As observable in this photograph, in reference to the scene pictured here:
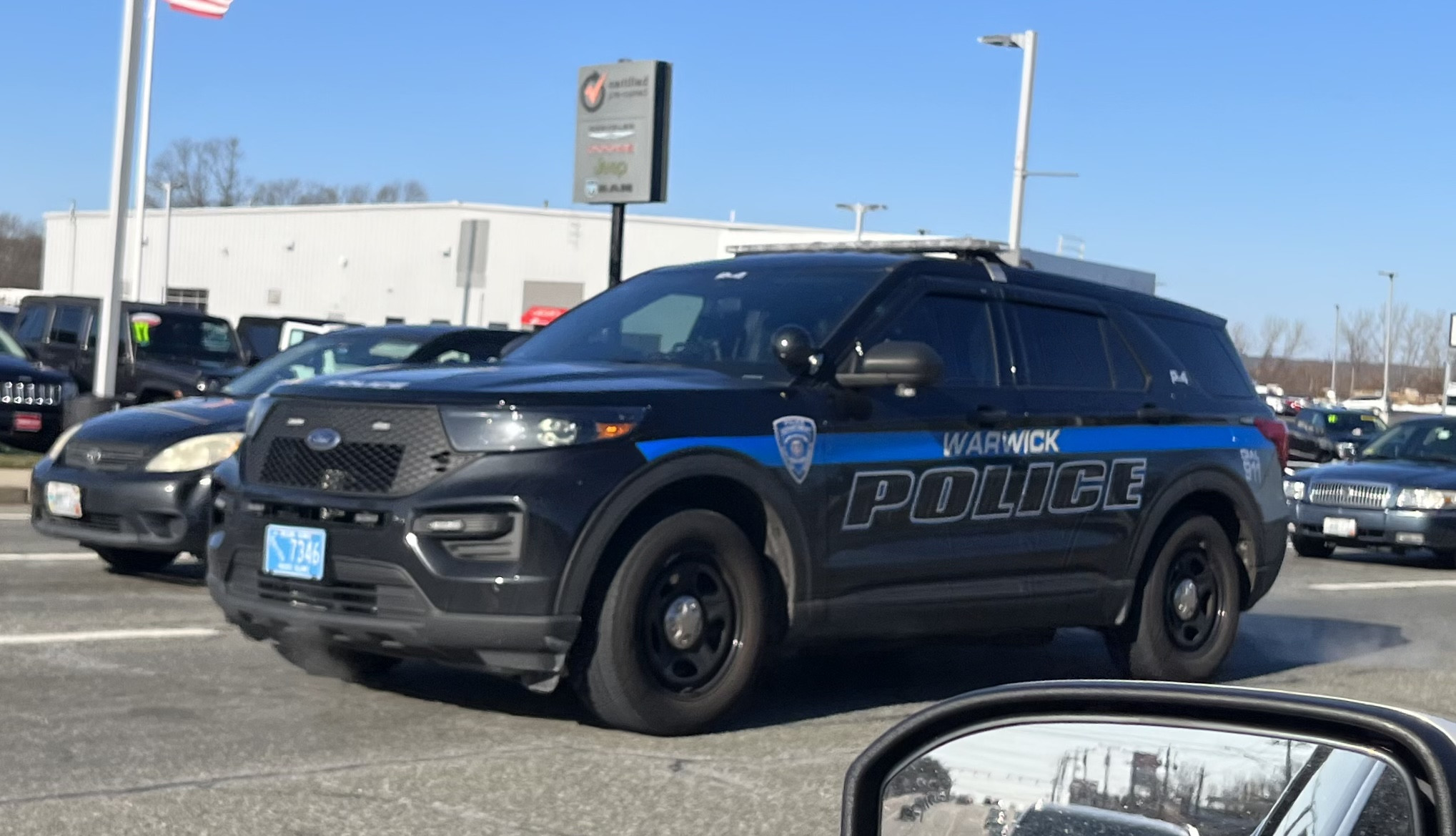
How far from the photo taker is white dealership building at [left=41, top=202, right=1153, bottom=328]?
61781mm

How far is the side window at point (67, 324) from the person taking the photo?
22.1m

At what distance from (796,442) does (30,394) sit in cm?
1324

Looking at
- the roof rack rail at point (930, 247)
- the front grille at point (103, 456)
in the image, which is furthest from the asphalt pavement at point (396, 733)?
the roof rack rail at point (930, 247)

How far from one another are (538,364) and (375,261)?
58826 mm

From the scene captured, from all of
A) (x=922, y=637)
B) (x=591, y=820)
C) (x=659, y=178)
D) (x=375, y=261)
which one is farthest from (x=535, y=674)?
(x=375, y=261)

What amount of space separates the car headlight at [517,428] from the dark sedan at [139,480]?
3074 millimetres

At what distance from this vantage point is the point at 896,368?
6.50m

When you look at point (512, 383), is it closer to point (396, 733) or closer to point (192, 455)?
point (396, 733)

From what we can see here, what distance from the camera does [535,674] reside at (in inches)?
230

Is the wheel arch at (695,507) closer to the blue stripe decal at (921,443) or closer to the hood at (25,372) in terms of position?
the blue stripe decal at (921,443)

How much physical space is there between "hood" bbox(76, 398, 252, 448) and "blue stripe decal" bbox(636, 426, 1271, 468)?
13.2 feet

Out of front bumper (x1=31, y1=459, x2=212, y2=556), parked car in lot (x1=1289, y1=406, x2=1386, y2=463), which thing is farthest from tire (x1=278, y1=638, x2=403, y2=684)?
parked car in lot (x1=1289, y1=406, x2=1386, y2=463)

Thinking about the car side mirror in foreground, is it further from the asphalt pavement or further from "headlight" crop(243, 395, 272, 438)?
"headlight" crop(243, 395, 272, 438)

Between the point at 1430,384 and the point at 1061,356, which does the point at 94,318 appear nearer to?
the point at 1061,356
